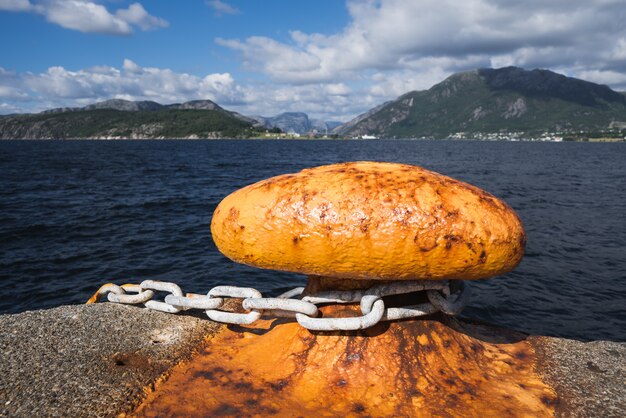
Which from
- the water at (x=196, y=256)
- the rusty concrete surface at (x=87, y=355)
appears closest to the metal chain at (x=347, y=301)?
the rusty concrete surface at (x=87, y=355)

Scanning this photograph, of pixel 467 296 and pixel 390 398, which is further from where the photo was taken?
pixel 467 296

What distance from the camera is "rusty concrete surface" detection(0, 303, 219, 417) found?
111 inches

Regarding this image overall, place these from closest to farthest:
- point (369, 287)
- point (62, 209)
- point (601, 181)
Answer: point (369, 287)
point (62, 209)
point (601, 181)

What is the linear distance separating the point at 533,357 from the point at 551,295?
5.80 metres

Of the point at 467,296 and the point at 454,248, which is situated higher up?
the point at 454,248

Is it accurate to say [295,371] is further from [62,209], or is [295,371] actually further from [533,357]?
[62,209]

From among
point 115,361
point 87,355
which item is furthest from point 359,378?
point 87,355

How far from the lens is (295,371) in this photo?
3.18 meters

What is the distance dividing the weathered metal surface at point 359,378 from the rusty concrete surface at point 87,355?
24 cm

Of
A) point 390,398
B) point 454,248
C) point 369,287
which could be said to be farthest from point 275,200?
point 390,398

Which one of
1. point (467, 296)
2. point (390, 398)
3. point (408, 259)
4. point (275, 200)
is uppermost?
point (275, 200)

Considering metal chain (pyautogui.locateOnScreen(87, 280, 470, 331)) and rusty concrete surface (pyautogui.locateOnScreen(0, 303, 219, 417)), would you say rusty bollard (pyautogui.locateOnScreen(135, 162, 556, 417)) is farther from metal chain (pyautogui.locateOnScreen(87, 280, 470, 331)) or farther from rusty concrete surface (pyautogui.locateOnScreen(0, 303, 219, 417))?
rusty concrete surface (pyautogui.locateOnScreen(0, 303, 219, 417))

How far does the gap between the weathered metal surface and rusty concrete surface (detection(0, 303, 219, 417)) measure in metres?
0.24

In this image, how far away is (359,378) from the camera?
3062 millimetres
